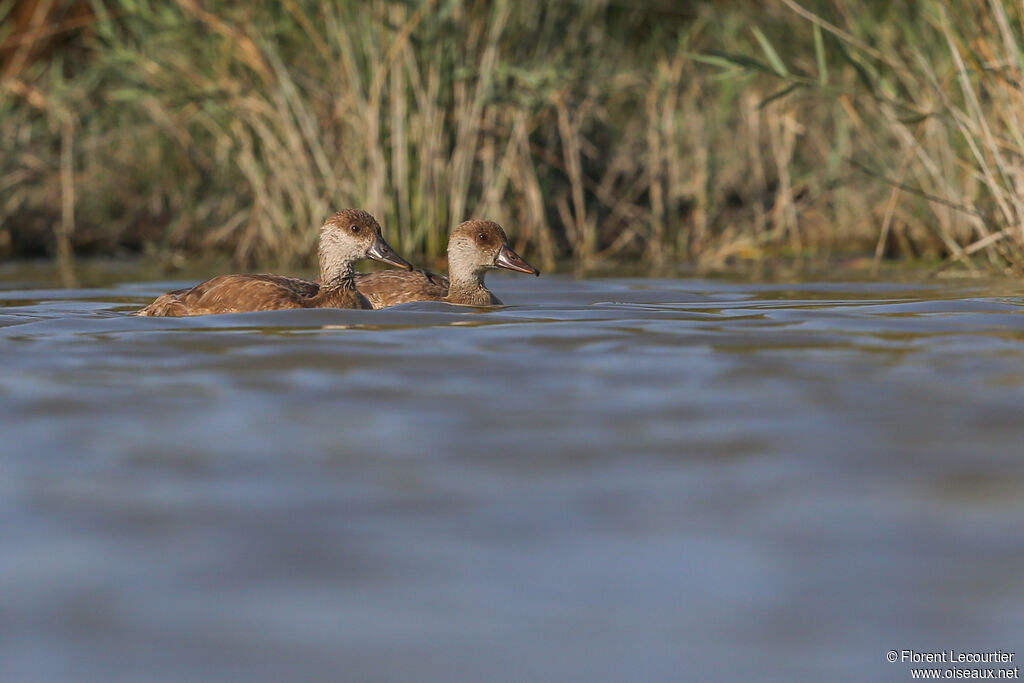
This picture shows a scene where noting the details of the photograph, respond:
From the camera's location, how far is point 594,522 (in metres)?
3.01

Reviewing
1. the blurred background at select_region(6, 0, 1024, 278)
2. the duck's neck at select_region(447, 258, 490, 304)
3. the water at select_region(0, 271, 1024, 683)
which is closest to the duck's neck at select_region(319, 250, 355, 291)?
the duck's neck at select_region(447, 258, 490, 304)

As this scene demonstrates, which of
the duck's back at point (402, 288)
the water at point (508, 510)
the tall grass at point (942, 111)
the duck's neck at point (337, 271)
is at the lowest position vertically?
the water at point (508, 510)

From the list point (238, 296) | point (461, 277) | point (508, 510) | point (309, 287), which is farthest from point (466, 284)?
point (508, 510)

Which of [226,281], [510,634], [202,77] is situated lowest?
[510,634]

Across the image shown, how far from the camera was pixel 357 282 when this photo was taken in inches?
350

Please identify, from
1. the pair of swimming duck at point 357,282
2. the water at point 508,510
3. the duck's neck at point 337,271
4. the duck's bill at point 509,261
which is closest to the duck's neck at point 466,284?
the pair of swimming duck at point 357,282

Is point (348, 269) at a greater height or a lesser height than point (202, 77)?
lesser

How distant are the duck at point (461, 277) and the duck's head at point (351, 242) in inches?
9.0

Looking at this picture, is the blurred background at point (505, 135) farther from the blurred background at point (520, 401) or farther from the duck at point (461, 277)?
the duck at point (461, 277)

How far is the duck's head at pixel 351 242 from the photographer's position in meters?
8.02

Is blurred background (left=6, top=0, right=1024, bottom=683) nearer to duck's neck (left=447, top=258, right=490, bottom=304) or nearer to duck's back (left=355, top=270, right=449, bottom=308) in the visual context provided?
duck's neck (left=447, top=258, right=490, bottom=304)

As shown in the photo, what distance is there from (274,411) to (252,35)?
7398mm

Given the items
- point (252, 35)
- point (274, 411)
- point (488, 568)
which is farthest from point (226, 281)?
point (488, 568)

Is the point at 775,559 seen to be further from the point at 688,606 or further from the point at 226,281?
the point at 226,281
